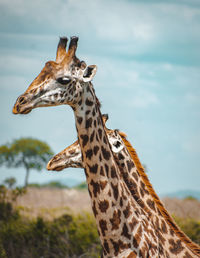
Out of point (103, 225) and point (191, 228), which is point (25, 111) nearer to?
point (103, 225)

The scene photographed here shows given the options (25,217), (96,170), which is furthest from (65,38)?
(25,217)

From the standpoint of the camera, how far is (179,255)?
5371mm

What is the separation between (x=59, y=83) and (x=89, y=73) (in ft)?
1.20

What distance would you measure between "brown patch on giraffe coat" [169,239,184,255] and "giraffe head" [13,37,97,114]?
231 centimetres

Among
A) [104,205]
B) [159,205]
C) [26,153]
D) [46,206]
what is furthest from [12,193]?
[26,153]

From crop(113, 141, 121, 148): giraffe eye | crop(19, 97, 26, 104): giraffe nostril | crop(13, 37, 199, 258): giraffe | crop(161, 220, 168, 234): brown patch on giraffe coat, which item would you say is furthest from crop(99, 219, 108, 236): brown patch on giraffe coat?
crop(19, 97, 26, 104): giraffe nostril

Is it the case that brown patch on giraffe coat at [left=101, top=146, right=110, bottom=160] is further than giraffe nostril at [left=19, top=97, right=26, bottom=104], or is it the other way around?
brown patch on giraffe coat at [left=101, top=146, right=110, bottom=160]

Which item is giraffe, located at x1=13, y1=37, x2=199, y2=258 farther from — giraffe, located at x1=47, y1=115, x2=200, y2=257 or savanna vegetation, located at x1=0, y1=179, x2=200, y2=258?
savanna vegetation, located at x1=0, y1=179, x2=200, y2=258

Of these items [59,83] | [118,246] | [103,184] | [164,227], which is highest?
[59,83]

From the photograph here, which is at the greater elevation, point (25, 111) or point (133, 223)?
point (25, 111)

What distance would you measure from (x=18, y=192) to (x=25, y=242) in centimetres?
198

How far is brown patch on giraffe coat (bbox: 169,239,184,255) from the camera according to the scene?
537 cm

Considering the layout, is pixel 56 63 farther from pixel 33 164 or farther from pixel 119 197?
pixel 33 164

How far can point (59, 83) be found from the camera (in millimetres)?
4395
